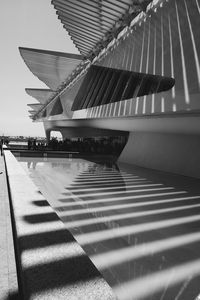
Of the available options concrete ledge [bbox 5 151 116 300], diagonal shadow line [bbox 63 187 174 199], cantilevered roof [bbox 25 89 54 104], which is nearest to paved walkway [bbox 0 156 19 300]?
concrete ledge [bbox 5 151 116 300]

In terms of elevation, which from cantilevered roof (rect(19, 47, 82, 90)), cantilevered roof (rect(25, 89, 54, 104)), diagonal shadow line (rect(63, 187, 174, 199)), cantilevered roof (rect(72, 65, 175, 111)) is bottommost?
diagonal shadow line (rect(63, 187, 174, 199))

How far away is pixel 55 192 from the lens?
7398 millimetres

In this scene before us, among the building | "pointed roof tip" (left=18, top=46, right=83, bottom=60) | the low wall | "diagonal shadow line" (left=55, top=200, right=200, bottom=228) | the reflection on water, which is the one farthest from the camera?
"pointed roof tip" (left=18, top=46, right=83, bottom=60)

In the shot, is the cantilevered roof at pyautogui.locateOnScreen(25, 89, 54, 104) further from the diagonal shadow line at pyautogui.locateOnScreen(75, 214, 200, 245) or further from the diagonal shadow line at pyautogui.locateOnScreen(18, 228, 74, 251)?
the diagonal shadow line at pyautogui.locateOnScreen(18, 228, 74, 251)

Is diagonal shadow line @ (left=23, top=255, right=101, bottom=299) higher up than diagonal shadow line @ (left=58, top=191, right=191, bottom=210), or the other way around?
diagonal shadow line @ (left=23, top=255, right=101, bottom=299)

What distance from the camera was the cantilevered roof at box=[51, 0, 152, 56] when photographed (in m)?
11.8

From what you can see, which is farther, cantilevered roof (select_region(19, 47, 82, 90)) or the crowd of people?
the crowd of people

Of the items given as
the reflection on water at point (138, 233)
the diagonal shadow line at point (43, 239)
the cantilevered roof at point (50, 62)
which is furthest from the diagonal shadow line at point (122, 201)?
the cantilevered roof at point (50, 62)

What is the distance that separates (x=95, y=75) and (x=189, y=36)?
12.9 meters

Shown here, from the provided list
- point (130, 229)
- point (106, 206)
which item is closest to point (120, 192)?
point (106, 206)

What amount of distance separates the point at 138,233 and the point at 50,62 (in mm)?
24496

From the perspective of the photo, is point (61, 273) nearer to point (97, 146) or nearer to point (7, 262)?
point (7, 262)

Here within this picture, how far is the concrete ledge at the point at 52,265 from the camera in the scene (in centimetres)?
179

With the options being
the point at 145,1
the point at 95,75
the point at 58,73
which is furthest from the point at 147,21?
the point at 58,73
